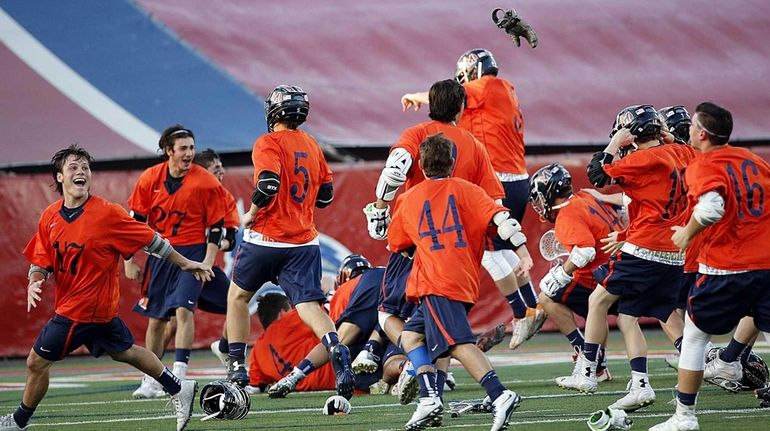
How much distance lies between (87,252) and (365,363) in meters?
2.51

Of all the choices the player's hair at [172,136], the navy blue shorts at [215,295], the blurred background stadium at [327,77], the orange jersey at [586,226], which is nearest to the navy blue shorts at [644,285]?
the orange jersey at [586,226]

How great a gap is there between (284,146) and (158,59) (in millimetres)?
7944

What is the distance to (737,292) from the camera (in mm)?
6781

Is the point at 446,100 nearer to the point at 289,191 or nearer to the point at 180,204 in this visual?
the point at 289,191

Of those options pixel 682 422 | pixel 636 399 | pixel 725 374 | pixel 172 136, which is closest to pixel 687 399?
pixel 682 422

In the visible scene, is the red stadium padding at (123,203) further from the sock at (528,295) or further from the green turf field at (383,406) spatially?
the sock at (528,295)

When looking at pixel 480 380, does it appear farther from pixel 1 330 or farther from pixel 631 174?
pixel 1 330

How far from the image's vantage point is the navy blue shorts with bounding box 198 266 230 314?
37.9 feet

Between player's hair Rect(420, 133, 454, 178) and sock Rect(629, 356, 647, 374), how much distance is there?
1.92 m

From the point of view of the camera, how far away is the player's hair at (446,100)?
27.9 feet

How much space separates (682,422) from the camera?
21.9ft

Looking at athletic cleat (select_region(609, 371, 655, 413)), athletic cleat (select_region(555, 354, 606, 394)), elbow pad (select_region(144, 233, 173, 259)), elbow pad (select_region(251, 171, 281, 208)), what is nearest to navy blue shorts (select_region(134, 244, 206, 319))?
elbow pad (select_region(251, 171, 281, 208))

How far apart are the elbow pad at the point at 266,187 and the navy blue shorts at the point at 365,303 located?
1236 mm

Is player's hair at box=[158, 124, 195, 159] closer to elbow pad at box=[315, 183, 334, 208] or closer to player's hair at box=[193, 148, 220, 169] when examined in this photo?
player's hair at box=[193, 148, 220, 169]
